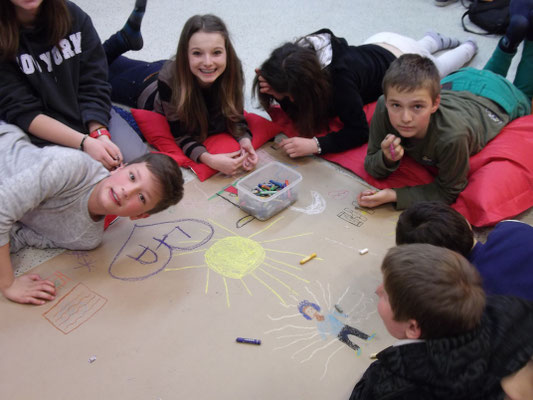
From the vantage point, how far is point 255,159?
1.75 metres

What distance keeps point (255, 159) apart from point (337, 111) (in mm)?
441

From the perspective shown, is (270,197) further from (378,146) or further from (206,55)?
(206,55)

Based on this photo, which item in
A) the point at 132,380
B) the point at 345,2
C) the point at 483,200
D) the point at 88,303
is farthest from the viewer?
the point at 345,2

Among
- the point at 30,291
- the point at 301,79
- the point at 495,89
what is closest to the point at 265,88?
the point at 301,79

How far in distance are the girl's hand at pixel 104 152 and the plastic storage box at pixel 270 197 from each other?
463 millimetres

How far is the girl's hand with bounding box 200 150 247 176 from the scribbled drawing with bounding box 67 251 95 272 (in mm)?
576

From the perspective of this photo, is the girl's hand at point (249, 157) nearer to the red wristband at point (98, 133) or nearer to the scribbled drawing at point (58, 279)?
the red wristband at point (98, 133)

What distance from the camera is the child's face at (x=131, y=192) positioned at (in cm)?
122

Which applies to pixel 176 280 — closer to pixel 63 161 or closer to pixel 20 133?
pixel 63 161

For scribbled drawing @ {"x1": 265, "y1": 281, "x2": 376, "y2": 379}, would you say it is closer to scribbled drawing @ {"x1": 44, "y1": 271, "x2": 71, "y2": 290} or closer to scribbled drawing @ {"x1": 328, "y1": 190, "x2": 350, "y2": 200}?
scribbled drawing @ {"x1": 328, "y1": 190, "x2": 350, "y2": 200}

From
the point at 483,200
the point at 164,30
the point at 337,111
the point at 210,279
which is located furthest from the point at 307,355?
the point at 164,30

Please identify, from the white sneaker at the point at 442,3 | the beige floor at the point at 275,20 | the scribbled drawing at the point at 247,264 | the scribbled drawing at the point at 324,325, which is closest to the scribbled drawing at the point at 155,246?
the scribbled drawing at the point at 247,264

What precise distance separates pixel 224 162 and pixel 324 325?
2.55 ft

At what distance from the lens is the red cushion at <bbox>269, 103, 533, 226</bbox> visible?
1460mm
